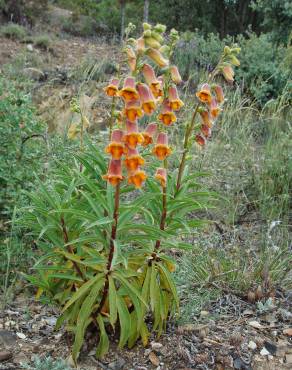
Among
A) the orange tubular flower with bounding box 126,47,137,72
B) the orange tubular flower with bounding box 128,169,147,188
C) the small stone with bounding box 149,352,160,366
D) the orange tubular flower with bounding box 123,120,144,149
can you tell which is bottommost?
the small stone with bounding box 149,352,160,366

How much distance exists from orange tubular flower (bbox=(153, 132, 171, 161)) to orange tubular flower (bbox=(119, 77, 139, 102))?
0.35 m

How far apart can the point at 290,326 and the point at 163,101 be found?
176cm

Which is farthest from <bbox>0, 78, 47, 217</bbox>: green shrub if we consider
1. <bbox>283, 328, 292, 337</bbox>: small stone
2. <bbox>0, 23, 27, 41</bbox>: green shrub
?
<bbox>0, 23, 27, 41</bbox>: green shrub

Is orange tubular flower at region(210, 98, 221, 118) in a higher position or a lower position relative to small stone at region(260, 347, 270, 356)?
higher

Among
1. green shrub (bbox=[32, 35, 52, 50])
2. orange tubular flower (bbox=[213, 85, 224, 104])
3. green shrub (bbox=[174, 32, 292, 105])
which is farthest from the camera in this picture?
green shrub (bbox=[32, 35, 52, 50])

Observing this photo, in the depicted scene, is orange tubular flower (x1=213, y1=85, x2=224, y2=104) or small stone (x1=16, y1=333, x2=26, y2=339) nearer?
orange tubular flower (x1=213, y1=85, x2=224, y2=104)

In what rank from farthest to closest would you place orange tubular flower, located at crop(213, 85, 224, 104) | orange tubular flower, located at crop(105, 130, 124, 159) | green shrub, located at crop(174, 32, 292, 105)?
green shrub, located at crop(174, 32, 292, 105), orange tubular flower, located at crop(213, 85, 224, 104), orange tubular flower, located at crop(105, 130, 124, 159)

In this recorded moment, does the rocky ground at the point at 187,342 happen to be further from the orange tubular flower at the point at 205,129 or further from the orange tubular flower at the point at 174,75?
the orange tubular flower at the point at 174,75

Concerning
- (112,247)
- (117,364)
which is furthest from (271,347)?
(112,247)

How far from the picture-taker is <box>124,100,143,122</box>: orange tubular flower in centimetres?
206

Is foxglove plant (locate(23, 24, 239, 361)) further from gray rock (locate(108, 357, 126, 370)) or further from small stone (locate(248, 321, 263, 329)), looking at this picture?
small stone (locate(248, 321, 263, 329))

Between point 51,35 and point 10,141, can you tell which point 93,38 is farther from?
point 10,141

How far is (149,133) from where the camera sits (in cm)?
238

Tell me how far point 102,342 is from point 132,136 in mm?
1148
